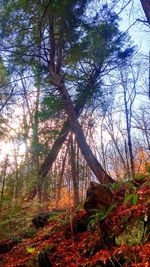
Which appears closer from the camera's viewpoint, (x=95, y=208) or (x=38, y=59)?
(x=95, y=208)

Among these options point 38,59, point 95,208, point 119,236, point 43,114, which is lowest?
point 119,236

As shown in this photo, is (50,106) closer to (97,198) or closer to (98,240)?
(97,198)

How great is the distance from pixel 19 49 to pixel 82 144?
11.5 feet

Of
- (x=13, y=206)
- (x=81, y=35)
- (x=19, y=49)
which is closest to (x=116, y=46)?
(x=81, y=35)

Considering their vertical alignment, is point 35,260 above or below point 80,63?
below

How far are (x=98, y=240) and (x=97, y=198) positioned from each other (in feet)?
1.82

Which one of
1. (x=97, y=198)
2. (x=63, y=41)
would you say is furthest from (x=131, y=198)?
(x=63, y=41)

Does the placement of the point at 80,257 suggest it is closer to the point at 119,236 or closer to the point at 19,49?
the point at 119,236

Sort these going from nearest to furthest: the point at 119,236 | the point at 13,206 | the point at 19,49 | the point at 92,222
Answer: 1. the point at 119,236
2. the point at 92,222
3. the point at 13,206
4. the point at 19,49

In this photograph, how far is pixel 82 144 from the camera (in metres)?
7.86

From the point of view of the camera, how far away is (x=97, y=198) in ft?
11.4

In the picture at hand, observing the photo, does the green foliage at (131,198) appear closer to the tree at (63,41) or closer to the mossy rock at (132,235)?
the mossy rock at (132,235)

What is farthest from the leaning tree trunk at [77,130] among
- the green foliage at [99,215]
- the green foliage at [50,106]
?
the green foliage at [99,215]

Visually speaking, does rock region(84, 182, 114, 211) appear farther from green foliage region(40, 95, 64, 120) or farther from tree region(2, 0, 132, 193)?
green foliage region(40, 95, 64, 120)
